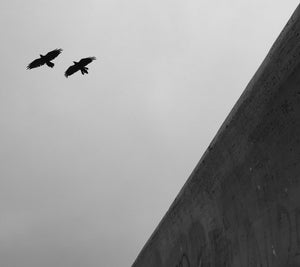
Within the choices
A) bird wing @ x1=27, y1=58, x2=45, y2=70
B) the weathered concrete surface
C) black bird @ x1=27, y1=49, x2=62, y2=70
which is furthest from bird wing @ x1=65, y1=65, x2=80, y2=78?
the weathered concrete surface

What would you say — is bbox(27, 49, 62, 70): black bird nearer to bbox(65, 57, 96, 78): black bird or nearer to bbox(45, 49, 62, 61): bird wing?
bbox(45, 49, 62, 61): bird wing

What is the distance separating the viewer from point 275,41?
3.85 meters

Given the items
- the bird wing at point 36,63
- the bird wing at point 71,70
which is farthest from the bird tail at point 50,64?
the bird wing at point 71,70

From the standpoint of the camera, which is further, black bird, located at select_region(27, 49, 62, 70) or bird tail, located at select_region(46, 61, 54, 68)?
black bird, located at select_region(27, 49, 62, 70)

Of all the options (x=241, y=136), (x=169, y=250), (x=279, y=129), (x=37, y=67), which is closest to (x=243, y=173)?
(x=241, y=136)

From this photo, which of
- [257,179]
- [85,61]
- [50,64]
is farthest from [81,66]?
[257,179]

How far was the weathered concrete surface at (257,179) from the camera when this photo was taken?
142 inches

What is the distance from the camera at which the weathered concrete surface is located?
3.60 meters

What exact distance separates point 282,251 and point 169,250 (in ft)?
7.92

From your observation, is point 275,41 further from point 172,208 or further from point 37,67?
point 37,67

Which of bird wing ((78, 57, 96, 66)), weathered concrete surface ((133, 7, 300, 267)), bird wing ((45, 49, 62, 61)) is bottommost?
weathered concrete surface ((133, 7, 300, 267))

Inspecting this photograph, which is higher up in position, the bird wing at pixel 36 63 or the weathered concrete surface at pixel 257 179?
the bird wing at pixel 36 63

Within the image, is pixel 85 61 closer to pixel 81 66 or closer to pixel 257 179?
pixel 81 66

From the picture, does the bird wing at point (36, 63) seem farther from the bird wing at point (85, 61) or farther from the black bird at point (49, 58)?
the bird wing at point (85, 61)
